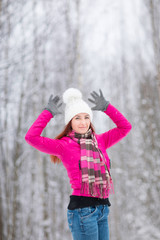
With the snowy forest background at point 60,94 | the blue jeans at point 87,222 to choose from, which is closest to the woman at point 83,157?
the blue jeans at point 87,222

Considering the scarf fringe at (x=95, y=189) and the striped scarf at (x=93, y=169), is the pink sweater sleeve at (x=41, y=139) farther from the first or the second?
the scarf fringe at (x=95, y=189)

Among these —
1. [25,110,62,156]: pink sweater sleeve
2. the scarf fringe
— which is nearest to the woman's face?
[25,110,62,156]: pink sweater sleeve

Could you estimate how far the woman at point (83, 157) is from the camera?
167 centimetres

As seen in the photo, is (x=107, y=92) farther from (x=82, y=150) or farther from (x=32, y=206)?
(x=82, y=150)

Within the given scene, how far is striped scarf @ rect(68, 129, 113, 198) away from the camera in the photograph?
1.71 meters

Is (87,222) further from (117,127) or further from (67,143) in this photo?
(117,127)

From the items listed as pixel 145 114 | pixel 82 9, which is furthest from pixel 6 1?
pixel 145 114

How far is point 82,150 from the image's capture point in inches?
71.4

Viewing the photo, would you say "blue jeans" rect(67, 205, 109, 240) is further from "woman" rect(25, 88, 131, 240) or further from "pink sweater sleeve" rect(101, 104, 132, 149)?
"pink sweater sleeve" rect(101, 104, 132, 149)

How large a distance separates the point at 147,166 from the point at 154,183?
62 cm

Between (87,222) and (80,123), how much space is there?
2.50 ft

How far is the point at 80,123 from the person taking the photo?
1942 millimetres

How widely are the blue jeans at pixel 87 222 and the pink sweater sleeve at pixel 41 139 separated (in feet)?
1.55

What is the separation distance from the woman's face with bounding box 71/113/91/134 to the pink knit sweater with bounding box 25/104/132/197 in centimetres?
11
